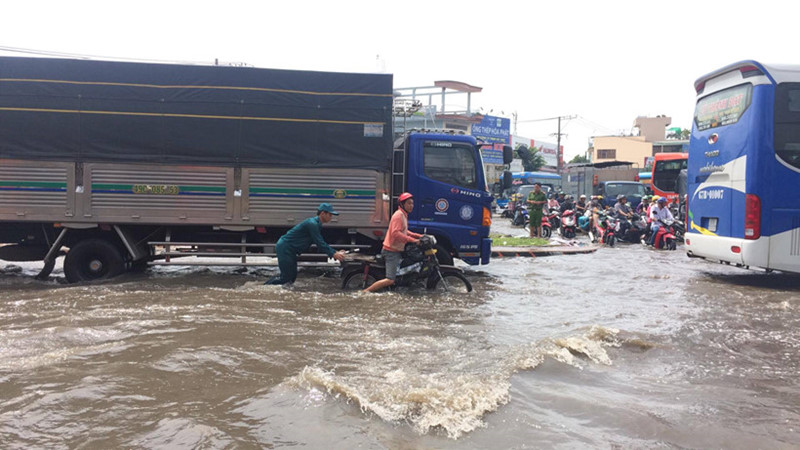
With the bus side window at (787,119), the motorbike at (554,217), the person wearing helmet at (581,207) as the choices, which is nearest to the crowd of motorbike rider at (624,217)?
the motorbike at (554,217)

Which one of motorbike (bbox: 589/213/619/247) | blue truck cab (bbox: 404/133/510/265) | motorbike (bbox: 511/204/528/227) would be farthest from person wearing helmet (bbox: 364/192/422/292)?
motorbike (bbox: 511/204/528/227)

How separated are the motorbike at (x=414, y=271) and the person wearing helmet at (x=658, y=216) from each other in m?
9.48

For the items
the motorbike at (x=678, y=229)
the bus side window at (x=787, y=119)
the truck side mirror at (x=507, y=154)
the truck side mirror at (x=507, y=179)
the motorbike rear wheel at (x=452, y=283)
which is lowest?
the motorbike rear wheel at (x=452, y=283)

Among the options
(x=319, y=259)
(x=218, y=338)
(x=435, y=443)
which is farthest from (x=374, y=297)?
(x=435, y=443)

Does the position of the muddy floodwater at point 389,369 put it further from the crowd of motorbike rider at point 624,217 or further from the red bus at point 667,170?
the red bus at point 667,170

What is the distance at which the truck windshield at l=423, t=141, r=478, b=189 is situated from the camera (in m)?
8.72

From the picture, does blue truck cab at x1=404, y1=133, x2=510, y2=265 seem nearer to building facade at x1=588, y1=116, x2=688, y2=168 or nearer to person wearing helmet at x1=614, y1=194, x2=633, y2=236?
person wearing helmet at x1=614, y1=194, x2=633, y2=236

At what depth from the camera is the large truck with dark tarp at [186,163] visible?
26.2ft

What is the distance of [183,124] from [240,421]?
5827 millimetres

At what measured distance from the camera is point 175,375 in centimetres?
423

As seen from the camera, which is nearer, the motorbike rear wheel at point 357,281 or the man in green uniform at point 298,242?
the man in green uniform at point 298,242

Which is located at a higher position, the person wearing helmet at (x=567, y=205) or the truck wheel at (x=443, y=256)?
the person wearing helmet at (x=567, y=205)

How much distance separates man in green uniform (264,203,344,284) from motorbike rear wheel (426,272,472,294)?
131cm

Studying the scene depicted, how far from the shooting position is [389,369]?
14.5 ft
